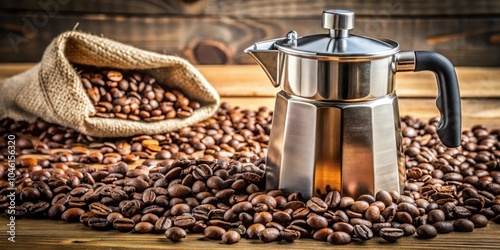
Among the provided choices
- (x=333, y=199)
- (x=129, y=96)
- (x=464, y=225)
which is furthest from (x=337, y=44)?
(x=129, y=96)

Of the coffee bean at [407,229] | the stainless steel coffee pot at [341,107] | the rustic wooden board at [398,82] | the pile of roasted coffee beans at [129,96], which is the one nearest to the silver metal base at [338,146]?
the stainless steel coffee pot at [341,107]

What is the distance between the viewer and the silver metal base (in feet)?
4.38

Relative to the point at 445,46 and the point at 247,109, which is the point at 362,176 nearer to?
the point at 247,109

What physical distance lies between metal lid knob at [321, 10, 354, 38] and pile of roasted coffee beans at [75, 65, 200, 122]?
645 millimetres

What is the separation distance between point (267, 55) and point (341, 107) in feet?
0.61

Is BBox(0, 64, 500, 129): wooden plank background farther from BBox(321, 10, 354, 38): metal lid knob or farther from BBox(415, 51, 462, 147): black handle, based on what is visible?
BBox(321, 10, 354, 38): metal lid knob

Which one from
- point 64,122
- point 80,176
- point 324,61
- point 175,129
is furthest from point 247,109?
point 324,61

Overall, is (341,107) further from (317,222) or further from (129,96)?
(129,96)

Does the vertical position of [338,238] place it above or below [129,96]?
below

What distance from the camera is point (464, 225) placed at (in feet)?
4.25

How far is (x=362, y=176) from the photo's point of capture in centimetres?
136

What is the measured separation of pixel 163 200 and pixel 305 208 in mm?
270

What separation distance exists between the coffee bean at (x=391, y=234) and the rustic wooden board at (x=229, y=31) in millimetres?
1341

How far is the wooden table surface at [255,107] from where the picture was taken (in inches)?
48.9
